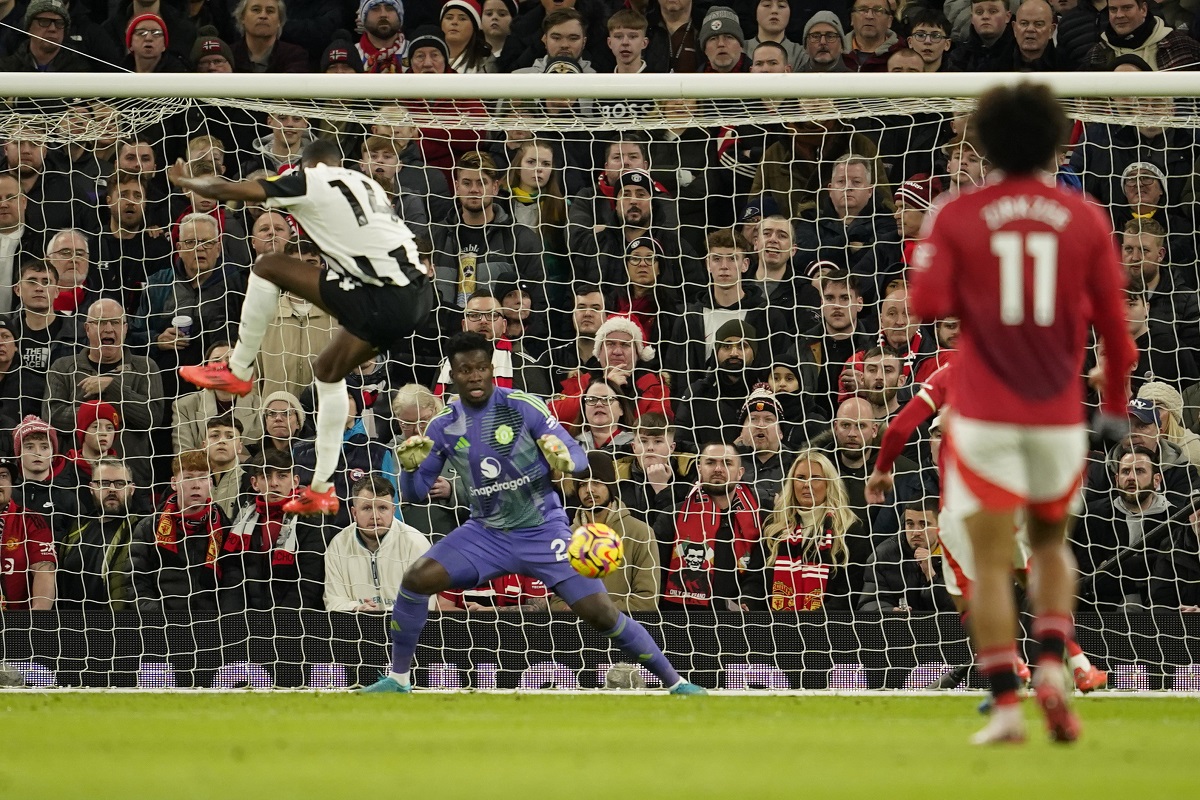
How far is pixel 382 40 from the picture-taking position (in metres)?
13.5

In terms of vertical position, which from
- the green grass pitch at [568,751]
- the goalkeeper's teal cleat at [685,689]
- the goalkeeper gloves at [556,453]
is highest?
the goalkeeper gloves at [556,453]

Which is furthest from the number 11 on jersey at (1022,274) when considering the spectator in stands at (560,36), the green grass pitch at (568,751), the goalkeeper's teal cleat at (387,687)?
the spectator in stands at (560,36)

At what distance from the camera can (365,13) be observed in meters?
13.7

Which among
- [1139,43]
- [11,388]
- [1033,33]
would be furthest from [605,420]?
[1139,43]

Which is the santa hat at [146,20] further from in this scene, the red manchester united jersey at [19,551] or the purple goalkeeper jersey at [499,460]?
the purple goalkeeper jersey at [499,460]

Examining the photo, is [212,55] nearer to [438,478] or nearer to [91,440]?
[91,440]

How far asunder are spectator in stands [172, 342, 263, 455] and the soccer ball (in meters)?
3.21

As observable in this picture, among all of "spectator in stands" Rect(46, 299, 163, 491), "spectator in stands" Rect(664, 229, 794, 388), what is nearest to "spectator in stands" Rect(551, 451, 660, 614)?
"spectator in stands" Rect(664, 229, 794, 388)

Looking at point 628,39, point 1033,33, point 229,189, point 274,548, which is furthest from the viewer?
point 628,39

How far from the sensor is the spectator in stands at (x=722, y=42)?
1277 cm

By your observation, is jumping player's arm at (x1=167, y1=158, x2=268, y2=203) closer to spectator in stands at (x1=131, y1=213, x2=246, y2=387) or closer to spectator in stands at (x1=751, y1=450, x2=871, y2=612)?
spectator in stands at (x1=131, y1=213, x2=246, y2=387)

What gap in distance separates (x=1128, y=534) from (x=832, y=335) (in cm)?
234

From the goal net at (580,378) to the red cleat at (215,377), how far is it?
235cm

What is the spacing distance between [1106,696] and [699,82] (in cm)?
440
